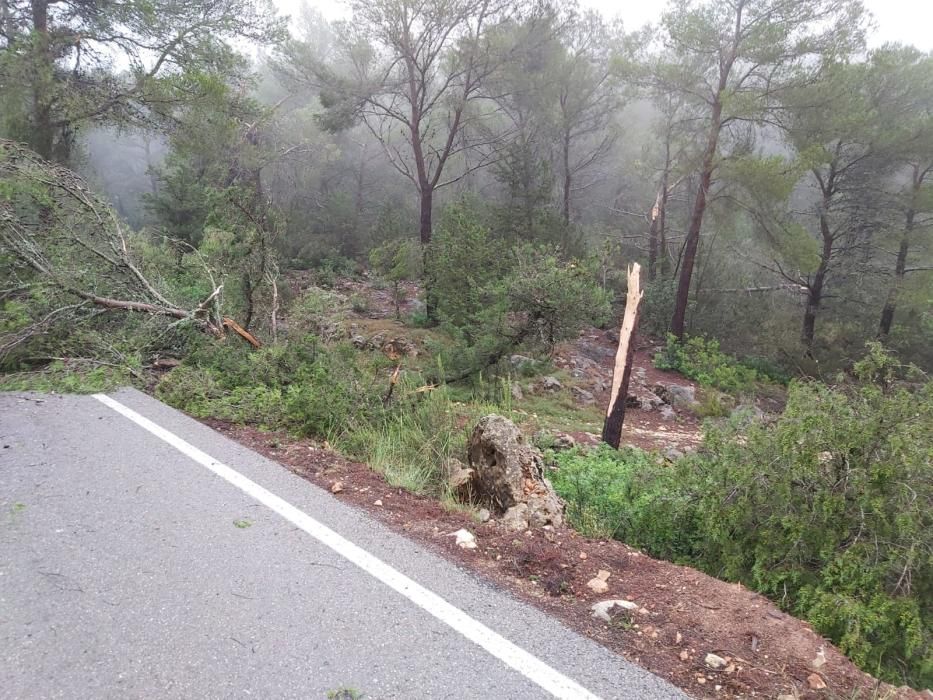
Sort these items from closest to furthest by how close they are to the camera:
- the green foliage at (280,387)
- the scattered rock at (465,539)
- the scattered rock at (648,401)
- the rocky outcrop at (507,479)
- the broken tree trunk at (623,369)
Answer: the scattered rock at (465,539), the rocky outcrop at (507,479), the green foliage at (280,387), the broken tree trunk at (623,369), the scattered rock at (648,401)

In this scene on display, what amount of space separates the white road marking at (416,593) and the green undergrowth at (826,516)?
5.34ft

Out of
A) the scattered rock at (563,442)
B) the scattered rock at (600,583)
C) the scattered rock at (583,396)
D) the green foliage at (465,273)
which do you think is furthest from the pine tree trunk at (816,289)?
the scattered rock at (600,583)

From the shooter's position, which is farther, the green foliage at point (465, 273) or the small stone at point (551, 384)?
the small stone at point (551, 384)

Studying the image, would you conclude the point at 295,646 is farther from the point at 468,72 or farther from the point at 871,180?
the point at 871,180

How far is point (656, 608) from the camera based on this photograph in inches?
118

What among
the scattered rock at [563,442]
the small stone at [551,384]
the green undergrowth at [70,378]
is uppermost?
the green undergrowth at [70,378]

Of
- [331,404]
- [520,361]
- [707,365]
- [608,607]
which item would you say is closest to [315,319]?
[331,404]

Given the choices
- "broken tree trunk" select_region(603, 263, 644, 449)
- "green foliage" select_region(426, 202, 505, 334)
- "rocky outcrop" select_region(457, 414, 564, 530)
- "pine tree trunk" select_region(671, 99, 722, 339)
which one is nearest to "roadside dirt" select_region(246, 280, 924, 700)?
"rocky outcrop" select_region(457, 414, 564, 530)

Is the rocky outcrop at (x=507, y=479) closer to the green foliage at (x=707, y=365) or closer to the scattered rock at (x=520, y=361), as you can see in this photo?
the scattered rock at (x=520, y=361)

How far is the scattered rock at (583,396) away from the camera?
12094mm

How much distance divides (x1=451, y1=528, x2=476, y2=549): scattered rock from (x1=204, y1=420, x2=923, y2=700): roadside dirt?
0.05m

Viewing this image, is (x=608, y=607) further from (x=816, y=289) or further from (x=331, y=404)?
(x=816, y=289)

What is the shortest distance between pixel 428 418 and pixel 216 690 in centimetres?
372

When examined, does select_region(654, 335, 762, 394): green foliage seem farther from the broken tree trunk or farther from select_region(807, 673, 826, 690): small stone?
select_region(807, 673, 826, 690): small stone
